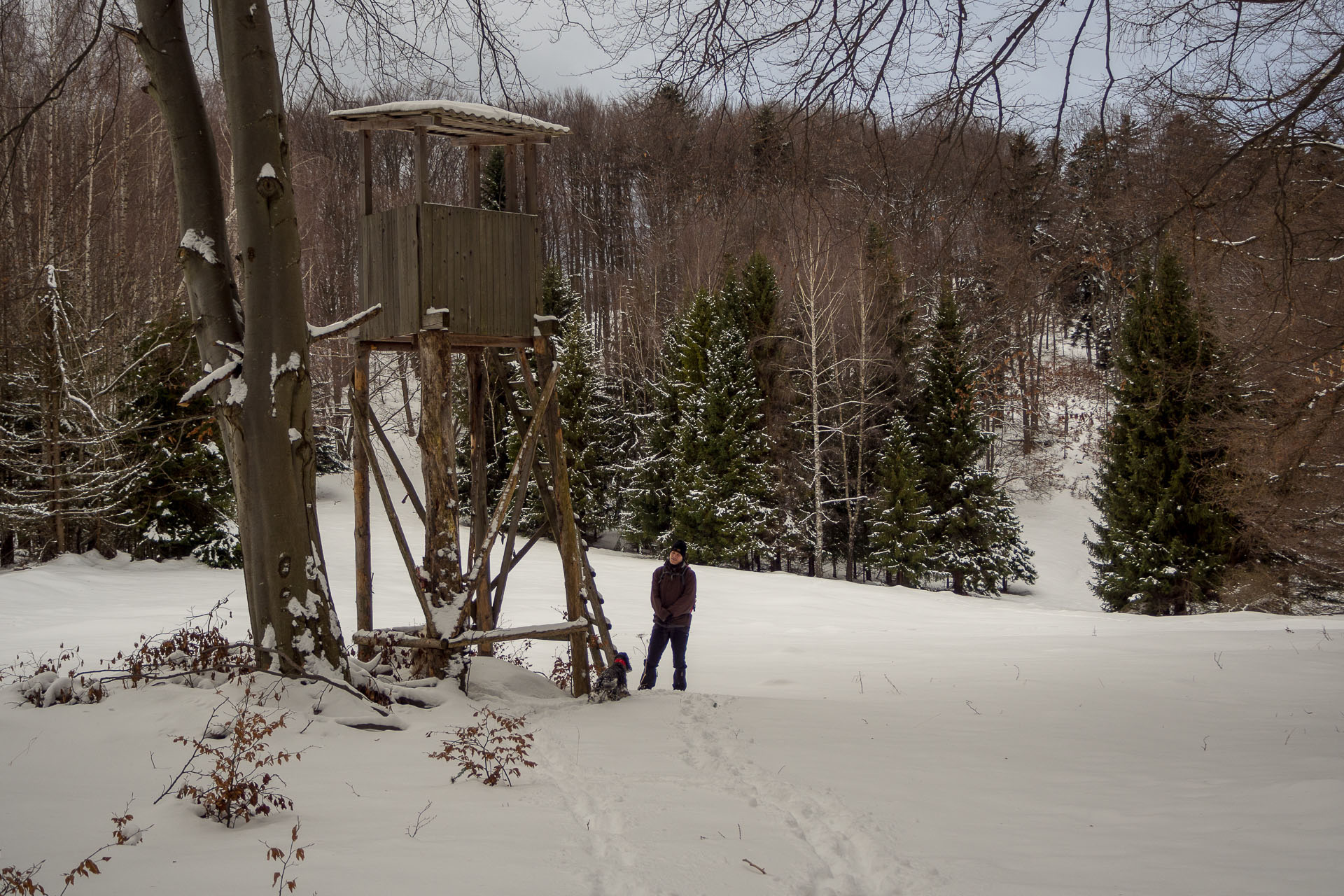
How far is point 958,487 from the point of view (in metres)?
29.0

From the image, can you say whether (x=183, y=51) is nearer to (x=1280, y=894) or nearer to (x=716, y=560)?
(x=1280, y=894)

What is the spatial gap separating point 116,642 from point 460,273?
6223 mm

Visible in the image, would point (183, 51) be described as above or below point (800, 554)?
above

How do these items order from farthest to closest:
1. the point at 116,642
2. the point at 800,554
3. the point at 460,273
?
1. the point at 800,554
2. the point at 116,642
3. the point at 460,273

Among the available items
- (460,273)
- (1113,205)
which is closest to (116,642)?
(460,273)

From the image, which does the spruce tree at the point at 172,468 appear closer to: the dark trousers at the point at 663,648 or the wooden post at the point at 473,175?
the wooden post at the point at 473,175

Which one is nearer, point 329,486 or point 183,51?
point 183,51

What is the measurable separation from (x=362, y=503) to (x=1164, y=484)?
20.2 meters

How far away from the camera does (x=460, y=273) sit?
8.19 meters

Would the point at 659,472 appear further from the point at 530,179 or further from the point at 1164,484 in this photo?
the point at 530,179

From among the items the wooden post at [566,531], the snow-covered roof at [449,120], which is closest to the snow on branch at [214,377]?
the snow-covered roof at [449,120]

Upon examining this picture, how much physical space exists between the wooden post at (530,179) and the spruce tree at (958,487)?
21478 mm

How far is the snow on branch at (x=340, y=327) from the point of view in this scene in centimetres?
701

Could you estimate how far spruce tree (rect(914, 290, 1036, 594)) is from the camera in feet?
93.9
